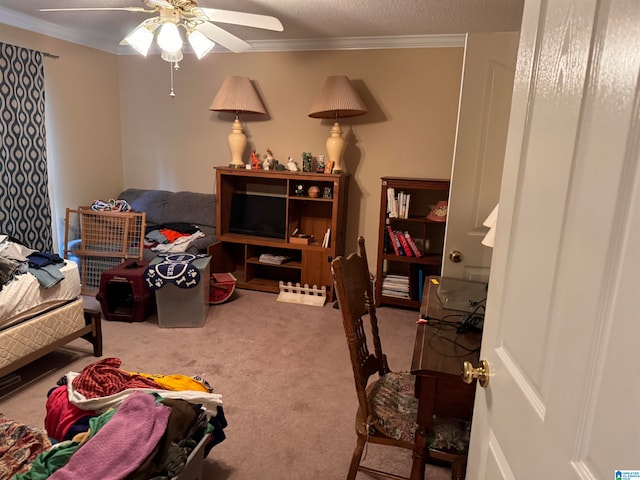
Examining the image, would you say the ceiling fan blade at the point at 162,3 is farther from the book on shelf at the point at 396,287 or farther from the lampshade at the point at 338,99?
the book on shelf at the point at 396,287

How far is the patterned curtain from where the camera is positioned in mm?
3666

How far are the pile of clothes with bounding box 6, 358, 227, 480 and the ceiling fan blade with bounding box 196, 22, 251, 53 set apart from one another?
2013 mm

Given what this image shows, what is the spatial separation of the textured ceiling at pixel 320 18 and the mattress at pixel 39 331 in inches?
91.1

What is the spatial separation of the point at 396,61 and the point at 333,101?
0.78m

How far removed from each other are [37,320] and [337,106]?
2740 millimetres

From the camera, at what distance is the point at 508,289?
92 cm

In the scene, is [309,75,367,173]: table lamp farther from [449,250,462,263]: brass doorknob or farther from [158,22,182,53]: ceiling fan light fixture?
[449,250,462,263]: brass doorknob

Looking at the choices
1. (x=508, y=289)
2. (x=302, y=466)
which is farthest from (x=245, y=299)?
(x=508, y=289)

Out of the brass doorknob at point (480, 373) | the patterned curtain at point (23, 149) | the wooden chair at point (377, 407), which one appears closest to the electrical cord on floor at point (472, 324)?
the wooden chair at point (377, 407)

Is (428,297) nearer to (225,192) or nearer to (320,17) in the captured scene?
(320,17)

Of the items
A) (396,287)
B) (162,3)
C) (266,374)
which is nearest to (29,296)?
(266,374)

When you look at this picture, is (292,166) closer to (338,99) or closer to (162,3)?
(338,99)

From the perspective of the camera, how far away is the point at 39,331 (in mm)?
2465

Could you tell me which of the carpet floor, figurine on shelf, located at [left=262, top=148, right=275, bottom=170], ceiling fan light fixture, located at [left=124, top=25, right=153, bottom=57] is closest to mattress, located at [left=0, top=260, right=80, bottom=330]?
the carpet floor
